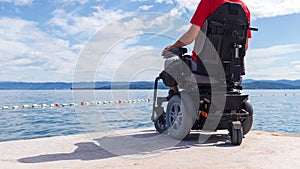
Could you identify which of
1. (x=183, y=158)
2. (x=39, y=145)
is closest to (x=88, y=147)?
(x=39, y=145)

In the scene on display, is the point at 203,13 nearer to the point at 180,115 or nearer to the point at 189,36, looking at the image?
the point at 189,36

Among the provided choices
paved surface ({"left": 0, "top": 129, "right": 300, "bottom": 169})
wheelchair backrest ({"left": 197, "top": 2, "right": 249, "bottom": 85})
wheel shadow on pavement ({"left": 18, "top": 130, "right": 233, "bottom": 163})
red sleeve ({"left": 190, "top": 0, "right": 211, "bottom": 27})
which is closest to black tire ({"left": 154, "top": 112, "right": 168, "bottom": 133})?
wheel shadow on pavement ({"left": 18, "top": 130, "right": 233, "bottom": 163})

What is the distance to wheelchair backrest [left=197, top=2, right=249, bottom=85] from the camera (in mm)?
4305

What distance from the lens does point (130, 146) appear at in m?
4.32

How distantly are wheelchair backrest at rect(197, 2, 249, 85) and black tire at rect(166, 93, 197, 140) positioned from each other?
0.54m

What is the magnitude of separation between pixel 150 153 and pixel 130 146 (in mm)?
563

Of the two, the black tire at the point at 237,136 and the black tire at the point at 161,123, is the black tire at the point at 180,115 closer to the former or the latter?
the black tire at the point at 161,123

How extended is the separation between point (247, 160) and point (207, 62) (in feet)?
5.35

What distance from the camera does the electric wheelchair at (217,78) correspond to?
4.34 meters

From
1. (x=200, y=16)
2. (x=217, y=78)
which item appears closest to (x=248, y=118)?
(x=217, y=78)

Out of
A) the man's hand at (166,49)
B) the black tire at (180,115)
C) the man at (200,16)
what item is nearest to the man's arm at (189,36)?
the man at (200,16)

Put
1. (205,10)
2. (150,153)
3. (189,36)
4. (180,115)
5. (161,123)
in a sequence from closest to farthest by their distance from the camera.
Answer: (150,153) < (205,10) < (189,36) < (180,115) < (161,123)

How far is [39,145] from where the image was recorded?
4.50m

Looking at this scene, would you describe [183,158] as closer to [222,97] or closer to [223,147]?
[223,147]
